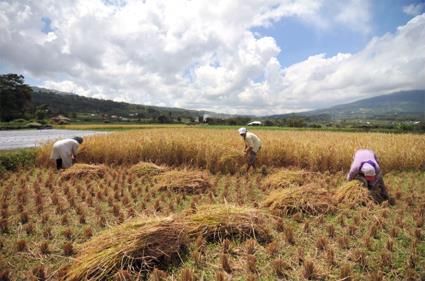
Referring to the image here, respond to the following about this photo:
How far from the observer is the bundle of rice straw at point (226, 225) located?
3.66 meters

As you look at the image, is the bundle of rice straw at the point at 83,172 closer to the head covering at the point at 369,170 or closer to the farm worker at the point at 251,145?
the farm worker at the point at 251,145

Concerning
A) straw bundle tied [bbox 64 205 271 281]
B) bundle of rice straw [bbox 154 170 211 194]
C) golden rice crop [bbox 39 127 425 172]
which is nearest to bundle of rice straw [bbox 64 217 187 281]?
straw bundle tied [bbox 64 205 271 281]

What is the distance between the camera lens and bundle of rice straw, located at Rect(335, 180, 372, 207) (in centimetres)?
497

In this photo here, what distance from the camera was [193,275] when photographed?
2.85m

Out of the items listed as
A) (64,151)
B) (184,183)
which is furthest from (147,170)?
(64,151)

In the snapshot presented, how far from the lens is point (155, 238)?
127 inches

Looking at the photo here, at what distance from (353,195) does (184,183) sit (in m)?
3.56

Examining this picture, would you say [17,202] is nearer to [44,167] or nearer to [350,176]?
[44,167]

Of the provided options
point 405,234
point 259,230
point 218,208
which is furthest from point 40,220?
point 405,234

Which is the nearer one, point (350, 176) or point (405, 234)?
point (405, 234)

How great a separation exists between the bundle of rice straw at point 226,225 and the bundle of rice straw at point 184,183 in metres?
2.09

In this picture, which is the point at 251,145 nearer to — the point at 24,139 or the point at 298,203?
the point at 298,203

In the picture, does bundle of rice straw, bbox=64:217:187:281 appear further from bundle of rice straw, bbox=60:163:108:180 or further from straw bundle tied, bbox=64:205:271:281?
bundle of rice straw, bbox=60:163:108:180

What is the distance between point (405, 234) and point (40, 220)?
18.6 ft
